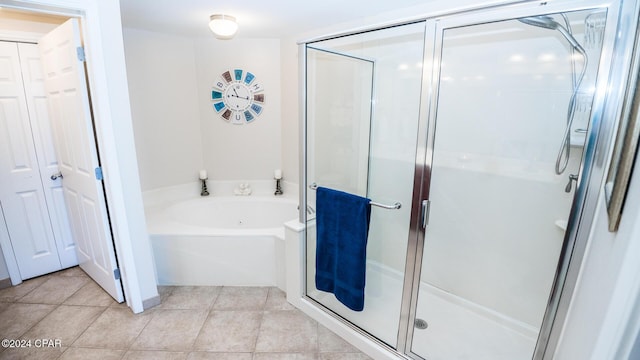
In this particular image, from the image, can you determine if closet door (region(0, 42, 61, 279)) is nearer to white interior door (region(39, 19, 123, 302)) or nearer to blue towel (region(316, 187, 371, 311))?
white interior door (region(39, 19, 123, 302))

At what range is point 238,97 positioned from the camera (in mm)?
3312

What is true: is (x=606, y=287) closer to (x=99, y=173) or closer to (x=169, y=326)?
(x=169, y=326)

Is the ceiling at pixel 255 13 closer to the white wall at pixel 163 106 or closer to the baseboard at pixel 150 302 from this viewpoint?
the white wall at pixel 163 106

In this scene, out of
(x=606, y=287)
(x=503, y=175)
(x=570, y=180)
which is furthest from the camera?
(x=503, y=175)

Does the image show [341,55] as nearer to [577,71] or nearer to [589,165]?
[577,71]

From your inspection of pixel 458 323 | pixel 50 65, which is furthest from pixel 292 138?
pixel 458 323

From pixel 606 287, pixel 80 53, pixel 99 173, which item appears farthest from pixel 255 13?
pixel 606 287

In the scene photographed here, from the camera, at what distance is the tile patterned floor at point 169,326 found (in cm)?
185

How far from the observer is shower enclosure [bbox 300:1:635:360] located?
1.41m

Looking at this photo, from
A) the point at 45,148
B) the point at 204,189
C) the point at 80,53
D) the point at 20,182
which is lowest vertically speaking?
the point at 204,189

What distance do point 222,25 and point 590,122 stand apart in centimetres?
239

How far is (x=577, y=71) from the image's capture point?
1.58 meters

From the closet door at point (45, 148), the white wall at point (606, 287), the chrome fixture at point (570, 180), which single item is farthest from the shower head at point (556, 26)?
the closet door at point (45, 148)

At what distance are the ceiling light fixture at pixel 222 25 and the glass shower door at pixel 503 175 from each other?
1.63 metres
